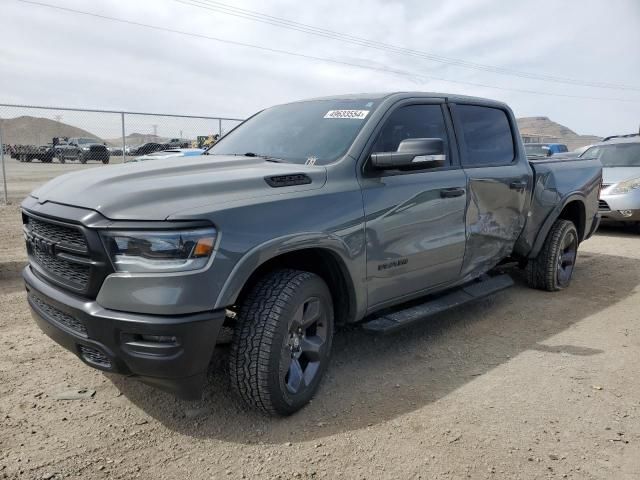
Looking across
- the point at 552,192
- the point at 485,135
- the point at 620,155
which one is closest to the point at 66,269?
A: the point at 485,135

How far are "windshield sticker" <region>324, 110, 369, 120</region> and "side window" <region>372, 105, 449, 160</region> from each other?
17 centimetres

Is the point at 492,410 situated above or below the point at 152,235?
below

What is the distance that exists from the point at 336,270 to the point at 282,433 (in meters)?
0.98

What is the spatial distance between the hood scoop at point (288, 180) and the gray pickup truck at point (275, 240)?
11 millimetres

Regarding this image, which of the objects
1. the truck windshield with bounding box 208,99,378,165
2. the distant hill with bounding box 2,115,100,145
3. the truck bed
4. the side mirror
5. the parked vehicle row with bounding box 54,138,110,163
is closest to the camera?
the side mirror

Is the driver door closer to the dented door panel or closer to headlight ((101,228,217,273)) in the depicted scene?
the dented door panel

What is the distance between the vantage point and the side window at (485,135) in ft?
13.9

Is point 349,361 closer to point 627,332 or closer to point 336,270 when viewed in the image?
point 336,270

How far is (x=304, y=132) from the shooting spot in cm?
361

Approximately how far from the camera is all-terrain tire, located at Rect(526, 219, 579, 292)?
5.30 m

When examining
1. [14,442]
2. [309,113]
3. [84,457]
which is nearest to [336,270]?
[309,113]

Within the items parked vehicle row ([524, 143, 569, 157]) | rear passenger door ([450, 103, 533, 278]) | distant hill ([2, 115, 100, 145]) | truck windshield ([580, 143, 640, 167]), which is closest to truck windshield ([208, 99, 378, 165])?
rear passenger door ([450, 103, 533, 278])

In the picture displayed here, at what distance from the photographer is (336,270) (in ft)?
10.2

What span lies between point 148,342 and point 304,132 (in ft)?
6.19
